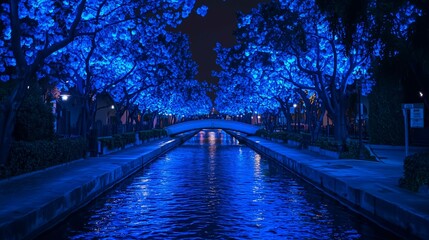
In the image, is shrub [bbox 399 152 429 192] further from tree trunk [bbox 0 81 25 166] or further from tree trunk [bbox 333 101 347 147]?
tree trunk [bbox 333 101 347 147]

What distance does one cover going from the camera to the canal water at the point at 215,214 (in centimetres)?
1101

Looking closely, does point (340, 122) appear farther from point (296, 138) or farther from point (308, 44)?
point (296, 138)

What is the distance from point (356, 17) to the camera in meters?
14.1

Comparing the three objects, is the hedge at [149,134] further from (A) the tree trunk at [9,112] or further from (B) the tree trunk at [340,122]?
(A) the tree trunk at [9,112]

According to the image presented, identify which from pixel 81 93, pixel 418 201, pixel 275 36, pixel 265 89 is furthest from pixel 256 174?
pixel 265 89

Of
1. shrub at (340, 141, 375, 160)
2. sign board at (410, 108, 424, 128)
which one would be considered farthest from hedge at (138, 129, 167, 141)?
sign board at (410, 108, 424, 128)

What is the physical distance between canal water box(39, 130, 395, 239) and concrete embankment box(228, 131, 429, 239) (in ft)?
1.21

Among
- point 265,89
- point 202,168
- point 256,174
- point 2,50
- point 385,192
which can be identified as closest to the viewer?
point 385,192

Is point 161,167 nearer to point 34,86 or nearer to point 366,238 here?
point 34,86

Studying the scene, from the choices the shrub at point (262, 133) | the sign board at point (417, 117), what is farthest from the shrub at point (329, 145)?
the shrub at point (262, 133)

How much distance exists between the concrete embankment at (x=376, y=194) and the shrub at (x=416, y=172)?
9.2 inches

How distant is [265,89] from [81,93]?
17563 mm

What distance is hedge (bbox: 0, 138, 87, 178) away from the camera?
18.3 meters

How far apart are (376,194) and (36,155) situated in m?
12.0
